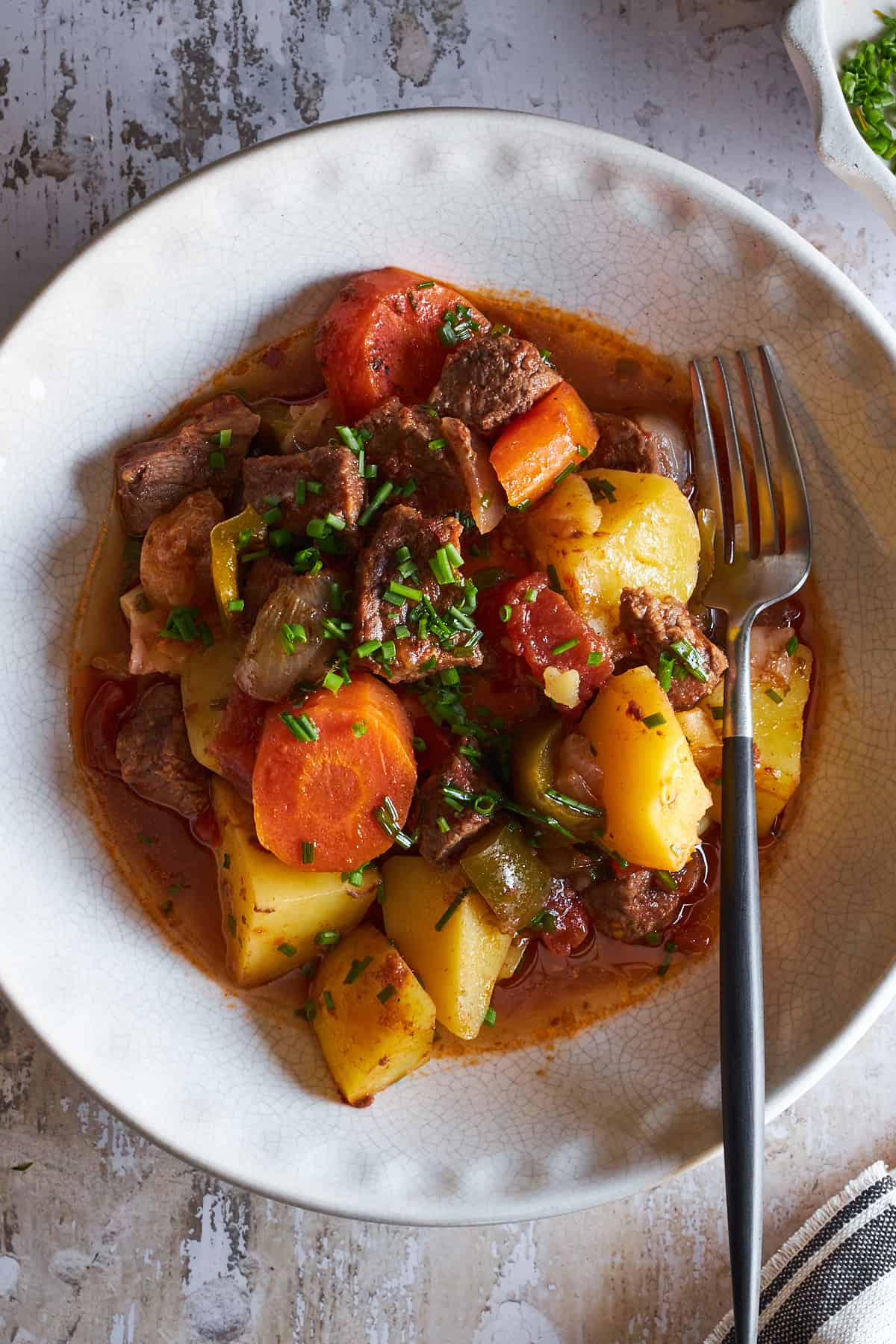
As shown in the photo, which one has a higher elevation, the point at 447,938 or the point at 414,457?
the point at 414,457

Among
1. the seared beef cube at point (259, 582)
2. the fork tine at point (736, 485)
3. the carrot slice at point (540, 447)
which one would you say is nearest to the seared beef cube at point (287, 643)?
the seared beef cube at point (259, 582)

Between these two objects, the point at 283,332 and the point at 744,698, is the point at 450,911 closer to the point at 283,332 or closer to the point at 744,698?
the point at 744,698

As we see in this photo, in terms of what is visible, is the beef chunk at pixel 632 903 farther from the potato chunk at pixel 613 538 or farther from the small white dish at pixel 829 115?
the small white dish at pixel 829 115

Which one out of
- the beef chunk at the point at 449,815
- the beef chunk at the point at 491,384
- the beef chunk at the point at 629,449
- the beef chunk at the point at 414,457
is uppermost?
the beef chunk at the point at 491,384

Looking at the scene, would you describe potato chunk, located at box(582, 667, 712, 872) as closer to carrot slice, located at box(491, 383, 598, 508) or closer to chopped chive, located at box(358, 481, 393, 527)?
carrot slice, located at box(491, 383, 598, 508)

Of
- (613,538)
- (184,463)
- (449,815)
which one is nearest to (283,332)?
(184,463)

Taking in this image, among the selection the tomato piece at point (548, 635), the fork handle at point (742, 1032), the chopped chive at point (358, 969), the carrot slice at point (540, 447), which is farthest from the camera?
the chopped chive at point (358, 969)

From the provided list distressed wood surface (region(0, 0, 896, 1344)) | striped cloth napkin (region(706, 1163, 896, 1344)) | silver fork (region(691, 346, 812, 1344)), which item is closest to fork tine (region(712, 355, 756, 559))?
silver fork (region(691, 346, 812, 1344))
